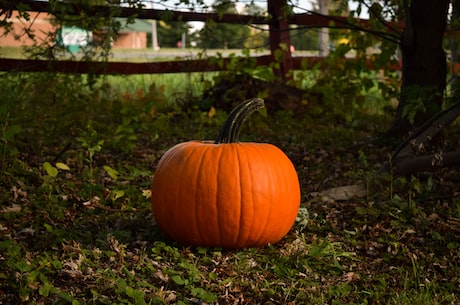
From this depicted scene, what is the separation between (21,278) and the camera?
9.57 feet

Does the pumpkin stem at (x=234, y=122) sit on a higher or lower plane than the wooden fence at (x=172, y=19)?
lower

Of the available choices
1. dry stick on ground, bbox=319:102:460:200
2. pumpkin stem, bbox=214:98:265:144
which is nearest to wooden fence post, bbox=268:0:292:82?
dry stick on ground, bbox=319:102:460:200

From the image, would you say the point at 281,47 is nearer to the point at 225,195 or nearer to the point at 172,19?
the point at 172,19

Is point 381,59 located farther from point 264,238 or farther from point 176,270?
point 176,270

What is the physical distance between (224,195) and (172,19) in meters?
3.93

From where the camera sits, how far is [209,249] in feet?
11.2

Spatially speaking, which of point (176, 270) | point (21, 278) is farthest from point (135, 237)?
point (21, 278)

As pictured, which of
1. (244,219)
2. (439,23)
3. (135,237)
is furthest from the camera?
(439,23)

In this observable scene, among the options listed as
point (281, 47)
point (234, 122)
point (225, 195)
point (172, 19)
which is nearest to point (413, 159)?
point (234, 122)

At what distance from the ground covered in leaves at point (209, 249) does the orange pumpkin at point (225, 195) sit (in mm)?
96

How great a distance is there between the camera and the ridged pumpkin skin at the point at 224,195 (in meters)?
3.30

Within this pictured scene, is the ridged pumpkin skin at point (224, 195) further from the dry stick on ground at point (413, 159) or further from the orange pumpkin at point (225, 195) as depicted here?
the dry stick on ground at point (413, 159)

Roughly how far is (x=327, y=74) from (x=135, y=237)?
4.76m

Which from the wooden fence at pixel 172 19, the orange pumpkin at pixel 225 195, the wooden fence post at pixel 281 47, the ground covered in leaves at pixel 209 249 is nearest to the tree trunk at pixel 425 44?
the wooden fence at pixel 172 19
